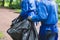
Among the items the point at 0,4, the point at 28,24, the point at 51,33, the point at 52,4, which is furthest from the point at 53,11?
the point at 0,4

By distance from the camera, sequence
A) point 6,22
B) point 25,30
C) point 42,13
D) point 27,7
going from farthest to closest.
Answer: point 6,22, point 27,7, point 25,30, point 42,13

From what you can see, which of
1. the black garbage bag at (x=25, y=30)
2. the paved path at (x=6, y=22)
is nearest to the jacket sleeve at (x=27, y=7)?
the black garbage bag at (x=25, y=30)

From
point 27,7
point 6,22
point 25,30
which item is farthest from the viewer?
point 6,22

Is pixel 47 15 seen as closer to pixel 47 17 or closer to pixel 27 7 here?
pixel 47 17

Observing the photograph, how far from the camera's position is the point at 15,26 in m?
5.62

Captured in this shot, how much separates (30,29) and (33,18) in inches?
32.1

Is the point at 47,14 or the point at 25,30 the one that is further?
the point at 25,30

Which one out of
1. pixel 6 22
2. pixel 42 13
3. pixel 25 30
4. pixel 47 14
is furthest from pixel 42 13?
pixel 6 22

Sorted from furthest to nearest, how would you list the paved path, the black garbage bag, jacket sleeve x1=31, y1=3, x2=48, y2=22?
1. the paved path
2. the black garbage bag
3. jacket sleeve x1=31, y1=3, x2=48, y2=22


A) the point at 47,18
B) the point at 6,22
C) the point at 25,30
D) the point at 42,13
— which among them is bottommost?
the point at 6,22

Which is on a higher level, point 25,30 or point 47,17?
point 47,17

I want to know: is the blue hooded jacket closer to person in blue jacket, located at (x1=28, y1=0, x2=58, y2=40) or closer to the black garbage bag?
person in blue jacket, located at (x1=28, y1=0, x2=58, y2=40)

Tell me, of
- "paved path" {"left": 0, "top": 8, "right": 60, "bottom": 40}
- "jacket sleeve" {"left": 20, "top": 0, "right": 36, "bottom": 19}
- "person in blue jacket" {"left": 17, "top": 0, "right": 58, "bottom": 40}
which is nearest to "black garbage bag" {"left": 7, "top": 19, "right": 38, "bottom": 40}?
"jacket sleeve" {"left": 20, "top": 0, "right": 36, "bottom": 19}

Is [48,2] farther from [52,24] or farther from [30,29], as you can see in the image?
[30,29]
